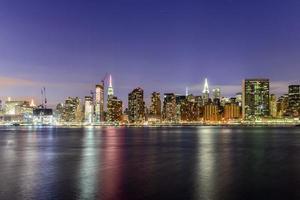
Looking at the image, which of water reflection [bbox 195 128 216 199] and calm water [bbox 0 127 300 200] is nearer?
calm water [bbox 0 127 300 200]

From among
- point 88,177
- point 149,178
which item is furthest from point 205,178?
point 88,177

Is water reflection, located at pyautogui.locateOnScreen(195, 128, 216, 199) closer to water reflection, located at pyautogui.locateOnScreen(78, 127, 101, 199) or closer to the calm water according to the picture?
the calm water

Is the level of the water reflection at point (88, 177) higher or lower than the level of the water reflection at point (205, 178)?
higher

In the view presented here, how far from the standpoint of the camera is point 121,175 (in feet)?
150

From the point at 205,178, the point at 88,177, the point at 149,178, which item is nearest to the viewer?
the point at 149,178

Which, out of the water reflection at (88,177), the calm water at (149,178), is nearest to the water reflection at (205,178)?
the calm water at (149,178)

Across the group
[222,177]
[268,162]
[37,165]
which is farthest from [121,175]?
[268,162]

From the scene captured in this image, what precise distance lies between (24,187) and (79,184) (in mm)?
4376

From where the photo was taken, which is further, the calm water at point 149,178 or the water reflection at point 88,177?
the water reflection at point 88,177

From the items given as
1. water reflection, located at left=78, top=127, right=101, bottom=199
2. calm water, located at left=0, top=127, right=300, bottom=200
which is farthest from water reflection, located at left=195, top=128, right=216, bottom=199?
water reflection, located at left=78, top=127, right=101, bottom=199

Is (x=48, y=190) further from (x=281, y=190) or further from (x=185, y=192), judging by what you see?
(x=281, y=190)

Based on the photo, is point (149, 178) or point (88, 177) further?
point (88, 177)

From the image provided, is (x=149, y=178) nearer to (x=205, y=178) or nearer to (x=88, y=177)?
(x=205, y=178)

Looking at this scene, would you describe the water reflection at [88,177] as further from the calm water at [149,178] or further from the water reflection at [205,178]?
the water reflection at [205,178]
